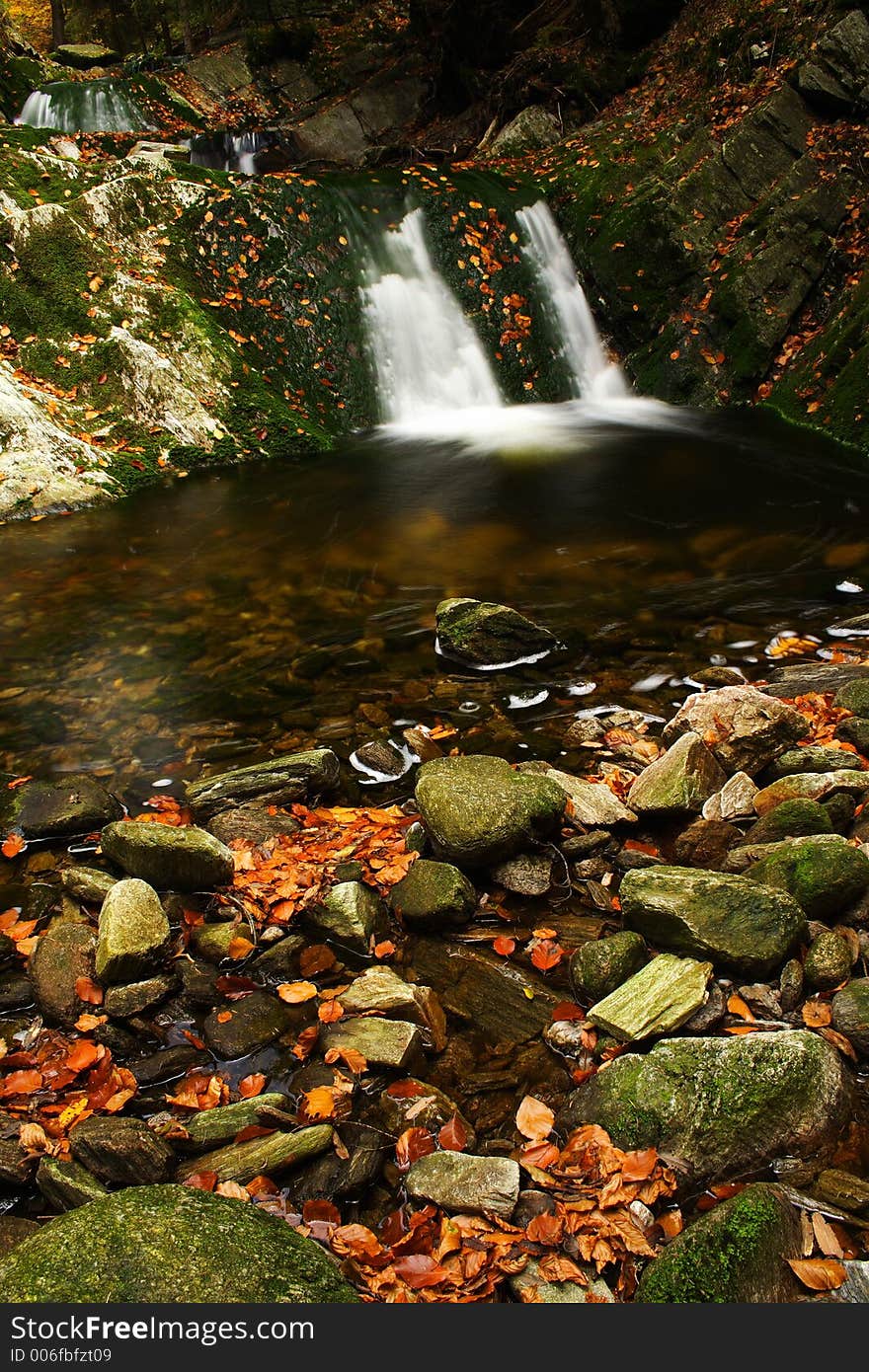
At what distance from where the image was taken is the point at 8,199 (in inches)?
422

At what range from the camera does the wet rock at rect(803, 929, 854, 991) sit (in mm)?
2914

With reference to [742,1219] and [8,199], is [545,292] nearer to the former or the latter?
[8,199]

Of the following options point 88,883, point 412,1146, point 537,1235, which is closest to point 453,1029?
point 412,1146

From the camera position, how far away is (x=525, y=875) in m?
3.70

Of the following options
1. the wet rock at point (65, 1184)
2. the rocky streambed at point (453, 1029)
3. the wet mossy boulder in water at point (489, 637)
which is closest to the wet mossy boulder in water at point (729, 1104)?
the rocky streambed at point (453, 1029)

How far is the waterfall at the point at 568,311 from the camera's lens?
42.9 ft

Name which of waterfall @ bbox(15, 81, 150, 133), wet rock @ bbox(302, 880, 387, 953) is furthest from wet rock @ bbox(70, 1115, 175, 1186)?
waterfall @ bbox(15, 81, 150, 133)

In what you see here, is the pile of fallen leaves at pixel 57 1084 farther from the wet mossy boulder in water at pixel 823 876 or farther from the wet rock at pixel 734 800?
the wet rock at pixel 734 800

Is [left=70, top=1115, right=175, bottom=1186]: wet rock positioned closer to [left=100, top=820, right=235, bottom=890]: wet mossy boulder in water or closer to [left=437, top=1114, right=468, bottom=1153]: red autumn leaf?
[left=437, top=1114, right=468, bottom=1153]: red autumn leaf

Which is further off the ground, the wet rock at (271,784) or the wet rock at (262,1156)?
the wet rock at (271,784)

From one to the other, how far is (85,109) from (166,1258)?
80.0 ft

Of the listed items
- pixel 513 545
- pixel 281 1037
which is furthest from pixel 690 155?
pixel 281 1037

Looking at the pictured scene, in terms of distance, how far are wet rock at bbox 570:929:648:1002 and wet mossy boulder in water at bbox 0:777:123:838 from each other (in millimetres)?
2589

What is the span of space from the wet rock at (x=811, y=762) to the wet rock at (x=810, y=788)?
94mm
